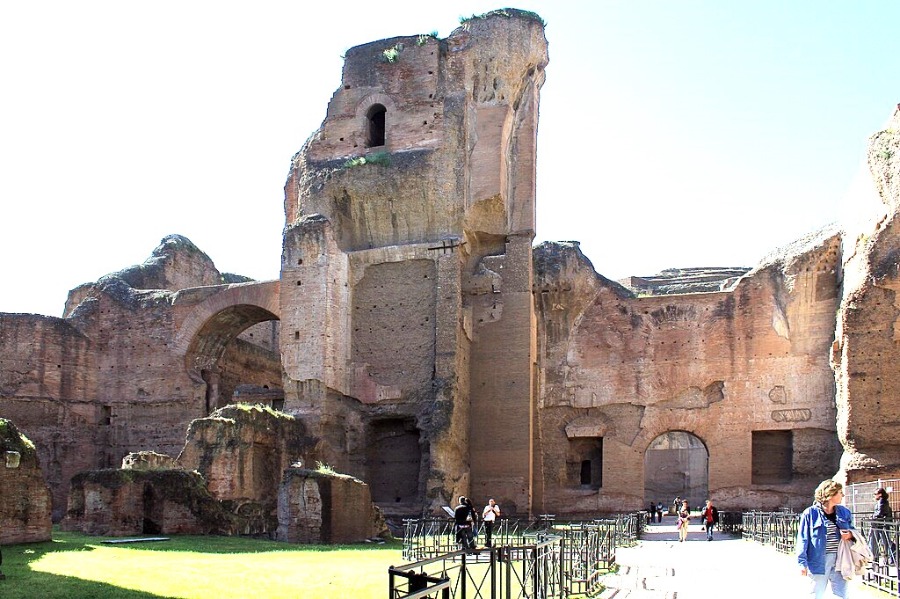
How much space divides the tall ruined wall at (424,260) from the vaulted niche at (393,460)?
140 mm

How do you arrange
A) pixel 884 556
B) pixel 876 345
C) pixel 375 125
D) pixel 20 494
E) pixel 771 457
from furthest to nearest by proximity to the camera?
pixel 375 125 → pixel 771 457 → pixel 876 345 → pixel 20 494 → pixel 884 556

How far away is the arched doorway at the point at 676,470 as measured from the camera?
3334cm

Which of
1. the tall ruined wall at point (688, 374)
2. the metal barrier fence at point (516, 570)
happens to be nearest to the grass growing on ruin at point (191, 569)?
Answer: the metal barrier fence at point (516, 570)

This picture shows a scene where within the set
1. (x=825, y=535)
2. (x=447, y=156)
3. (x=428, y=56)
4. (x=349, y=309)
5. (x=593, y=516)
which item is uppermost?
(x=428, y=56)

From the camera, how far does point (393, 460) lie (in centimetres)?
2278

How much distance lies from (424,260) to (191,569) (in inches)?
512

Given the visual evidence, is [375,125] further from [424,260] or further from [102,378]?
[102,378]

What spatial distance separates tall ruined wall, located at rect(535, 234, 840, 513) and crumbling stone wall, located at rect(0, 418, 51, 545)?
42.9 feet

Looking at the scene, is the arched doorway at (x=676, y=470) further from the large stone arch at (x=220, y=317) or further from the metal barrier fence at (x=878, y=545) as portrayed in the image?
the metal barrier fence at (x=878, y=545)

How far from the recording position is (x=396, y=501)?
22.2 meters

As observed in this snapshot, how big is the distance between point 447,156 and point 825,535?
17990 mm

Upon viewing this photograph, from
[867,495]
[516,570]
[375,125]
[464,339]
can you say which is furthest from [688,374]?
[516,570]

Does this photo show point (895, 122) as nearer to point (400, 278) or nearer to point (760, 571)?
point (400, 278)

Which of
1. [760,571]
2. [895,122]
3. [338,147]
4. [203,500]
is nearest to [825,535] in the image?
[760,571]
